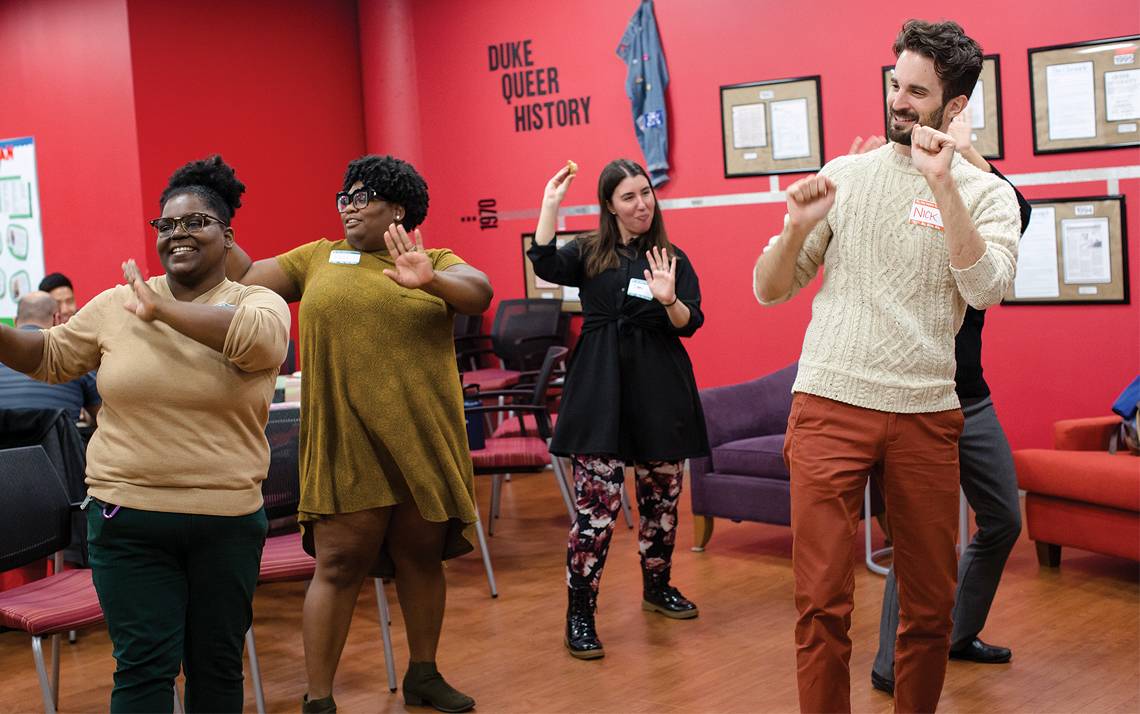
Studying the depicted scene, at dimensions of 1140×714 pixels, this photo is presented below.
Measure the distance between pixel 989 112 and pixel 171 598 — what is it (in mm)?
5122

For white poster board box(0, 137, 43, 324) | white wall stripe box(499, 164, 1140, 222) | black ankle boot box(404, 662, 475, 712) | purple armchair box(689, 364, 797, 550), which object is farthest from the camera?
white poster board box(0, 137, 43, 324)

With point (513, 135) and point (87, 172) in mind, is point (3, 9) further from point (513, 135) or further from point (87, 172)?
point (513, 135)

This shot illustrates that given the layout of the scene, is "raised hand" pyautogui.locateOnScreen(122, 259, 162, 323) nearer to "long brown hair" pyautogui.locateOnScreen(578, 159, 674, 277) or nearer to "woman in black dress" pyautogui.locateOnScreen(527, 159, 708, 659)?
"woman in black dress" pyautogui.locateOnScreen(527, 159, 708, 659)

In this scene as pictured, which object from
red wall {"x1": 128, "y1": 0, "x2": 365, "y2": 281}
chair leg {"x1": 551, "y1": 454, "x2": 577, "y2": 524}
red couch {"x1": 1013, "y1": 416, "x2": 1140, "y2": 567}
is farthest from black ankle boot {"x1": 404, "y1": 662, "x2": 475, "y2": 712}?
red wall {"x1": 128, "y1": 0, "x2": 365, "y2": 281}

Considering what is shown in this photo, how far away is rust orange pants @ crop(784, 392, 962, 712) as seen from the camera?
2.66 meters

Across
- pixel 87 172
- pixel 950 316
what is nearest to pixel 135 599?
pixel 950 316

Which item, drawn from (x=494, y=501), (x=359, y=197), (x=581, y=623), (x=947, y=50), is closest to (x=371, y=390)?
(x=359, y=197)

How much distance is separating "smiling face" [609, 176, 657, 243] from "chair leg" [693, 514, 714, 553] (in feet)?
6.18

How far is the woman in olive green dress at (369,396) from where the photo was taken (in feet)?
11.8

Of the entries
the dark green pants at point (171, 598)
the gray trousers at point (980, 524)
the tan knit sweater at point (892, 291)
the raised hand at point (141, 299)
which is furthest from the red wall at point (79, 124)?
the tan knit sweater at point (892, 291)

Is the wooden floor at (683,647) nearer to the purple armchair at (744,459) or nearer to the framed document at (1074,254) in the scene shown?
the purple armchair at (744,459)

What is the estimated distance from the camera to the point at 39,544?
3914mm

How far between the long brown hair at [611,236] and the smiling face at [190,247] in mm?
1765

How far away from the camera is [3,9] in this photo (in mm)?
8797
